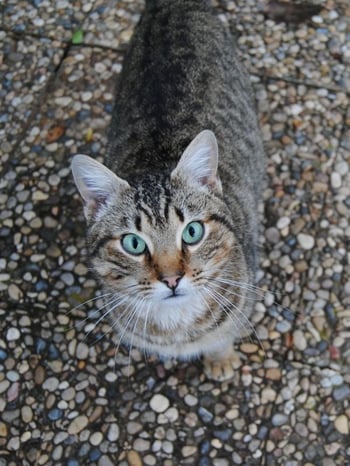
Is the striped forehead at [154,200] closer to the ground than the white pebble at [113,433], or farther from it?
farther from it

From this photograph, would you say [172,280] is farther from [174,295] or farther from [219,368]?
[219,368]

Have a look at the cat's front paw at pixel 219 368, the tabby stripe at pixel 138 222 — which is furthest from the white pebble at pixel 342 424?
the tabby stripe at pixel 138 222

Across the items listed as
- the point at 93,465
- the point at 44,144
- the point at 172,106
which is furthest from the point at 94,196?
the point at 44,144

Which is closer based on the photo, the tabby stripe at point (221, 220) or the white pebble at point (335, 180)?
the tabby stripe at point (221, 220)

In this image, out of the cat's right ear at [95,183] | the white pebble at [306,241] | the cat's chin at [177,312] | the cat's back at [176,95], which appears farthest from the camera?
the white pebble at [306,241]

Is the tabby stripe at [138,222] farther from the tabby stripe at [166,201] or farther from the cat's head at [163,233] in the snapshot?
the tabby stripe at [166,201]

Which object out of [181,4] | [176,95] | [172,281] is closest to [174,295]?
[172,281]

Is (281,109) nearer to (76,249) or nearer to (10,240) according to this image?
(76,249)
